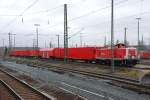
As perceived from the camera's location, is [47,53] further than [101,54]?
Yes

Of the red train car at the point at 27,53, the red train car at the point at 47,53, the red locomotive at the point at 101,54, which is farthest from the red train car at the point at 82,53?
the red train car at the point at 27,53

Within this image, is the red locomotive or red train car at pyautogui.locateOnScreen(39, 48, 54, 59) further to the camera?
red train car at pyautogui.locateOnScreen(39, 48, 54, 59)

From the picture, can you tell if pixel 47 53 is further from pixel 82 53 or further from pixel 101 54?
pixel 101 54

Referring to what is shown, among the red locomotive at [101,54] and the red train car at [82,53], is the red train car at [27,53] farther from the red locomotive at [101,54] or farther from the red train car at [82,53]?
the red train car at [82,53]

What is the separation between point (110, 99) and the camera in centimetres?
1719

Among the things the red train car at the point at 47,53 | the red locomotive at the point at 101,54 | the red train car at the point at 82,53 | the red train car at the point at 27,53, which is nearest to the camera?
the red locomotive at the point at 101,54

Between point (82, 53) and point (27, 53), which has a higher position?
point (82, 53)

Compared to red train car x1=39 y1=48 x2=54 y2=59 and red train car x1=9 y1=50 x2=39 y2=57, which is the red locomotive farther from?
red train car x1=9 y1=50 x2=39 y2=57

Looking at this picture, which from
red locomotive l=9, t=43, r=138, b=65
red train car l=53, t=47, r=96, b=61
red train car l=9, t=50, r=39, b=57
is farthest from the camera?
red train car l=9, t=50, r=39, b=57

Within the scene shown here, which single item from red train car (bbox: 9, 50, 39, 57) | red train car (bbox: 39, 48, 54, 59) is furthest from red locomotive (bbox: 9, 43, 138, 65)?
red train car (bbox: 9, 50, 39, 57)

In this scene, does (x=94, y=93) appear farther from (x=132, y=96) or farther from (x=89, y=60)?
(x=89, y=60)

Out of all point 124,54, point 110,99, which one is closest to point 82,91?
point 110,99

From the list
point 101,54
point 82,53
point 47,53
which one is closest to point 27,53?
point 47,53

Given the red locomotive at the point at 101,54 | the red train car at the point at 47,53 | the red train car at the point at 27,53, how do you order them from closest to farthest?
1. the red locomotive at the point at 101,54
2. the red train car at the point at 47,53
3. the red train car at the point at 27,53
